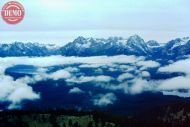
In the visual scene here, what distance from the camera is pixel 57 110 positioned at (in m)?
3.60

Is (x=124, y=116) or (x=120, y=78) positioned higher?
(x=120, y=78)

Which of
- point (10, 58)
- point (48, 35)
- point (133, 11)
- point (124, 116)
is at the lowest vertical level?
point (124, 116)

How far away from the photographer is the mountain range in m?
3.59

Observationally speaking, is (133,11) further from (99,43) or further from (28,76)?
(28,76)

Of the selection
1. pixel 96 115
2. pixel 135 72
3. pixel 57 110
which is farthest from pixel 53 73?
pixel 135 72

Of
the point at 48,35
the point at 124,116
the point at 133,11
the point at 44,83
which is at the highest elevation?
the point at 133,11

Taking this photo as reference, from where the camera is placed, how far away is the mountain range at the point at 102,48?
359cm

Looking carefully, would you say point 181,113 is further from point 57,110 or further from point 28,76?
point 28,76

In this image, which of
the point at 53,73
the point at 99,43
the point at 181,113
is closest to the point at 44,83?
the point at 53,73

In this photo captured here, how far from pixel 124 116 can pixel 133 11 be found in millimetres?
1069

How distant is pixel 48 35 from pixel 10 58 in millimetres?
453

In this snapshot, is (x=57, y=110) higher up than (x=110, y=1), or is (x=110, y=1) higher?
(x=110, y=1)

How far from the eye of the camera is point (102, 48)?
3613 millimetres

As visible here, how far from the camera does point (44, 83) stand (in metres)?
3.63
